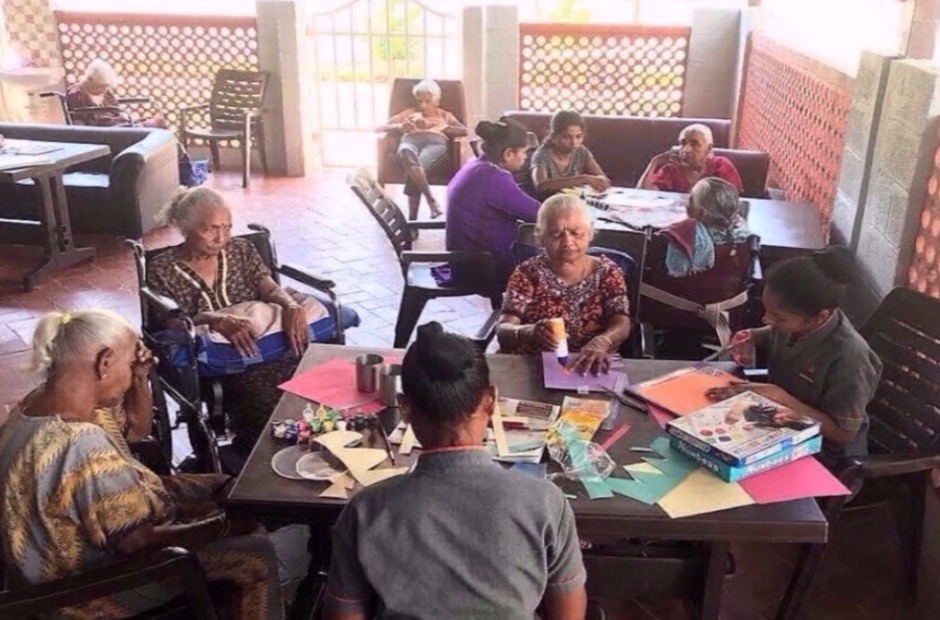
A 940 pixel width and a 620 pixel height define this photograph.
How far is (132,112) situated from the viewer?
845cm

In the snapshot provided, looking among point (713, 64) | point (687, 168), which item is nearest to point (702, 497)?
point (687, 168)

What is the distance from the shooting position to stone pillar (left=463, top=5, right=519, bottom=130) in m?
7.41

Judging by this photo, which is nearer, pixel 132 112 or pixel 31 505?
pixel 31 505

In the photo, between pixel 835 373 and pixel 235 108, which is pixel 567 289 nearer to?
pixel 835 373

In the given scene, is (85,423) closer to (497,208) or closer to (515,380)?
(515,380)

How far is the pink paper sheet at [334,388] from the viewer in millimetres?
2311

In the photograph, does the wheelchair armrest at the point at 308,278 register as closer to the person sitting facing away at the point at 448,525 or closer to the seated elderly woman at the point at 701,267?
the seated elderly woman at the point at 701,267

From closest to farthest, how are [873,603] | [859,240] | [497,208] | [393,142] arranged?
[873,603] < [859,240] < [497,208] < [393,142]

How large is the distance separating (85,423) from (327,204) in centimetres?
548

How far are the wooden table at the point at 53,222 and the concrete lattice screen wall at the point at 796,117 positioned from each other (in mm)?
4247

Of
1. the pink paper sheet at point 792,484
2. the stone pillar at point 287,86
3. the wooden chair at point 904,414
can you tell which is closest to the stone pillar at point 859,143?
the wooden chair at point 904,414

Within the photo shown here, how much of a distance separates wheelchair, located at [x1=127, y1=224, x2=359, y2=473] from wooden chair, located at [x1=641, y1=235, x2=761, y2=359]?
1256mm

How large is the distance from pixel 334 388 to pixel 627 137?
440 cm

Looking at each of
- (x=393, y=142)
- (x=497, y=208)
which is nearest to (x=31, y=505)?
(x=497, y=208)
